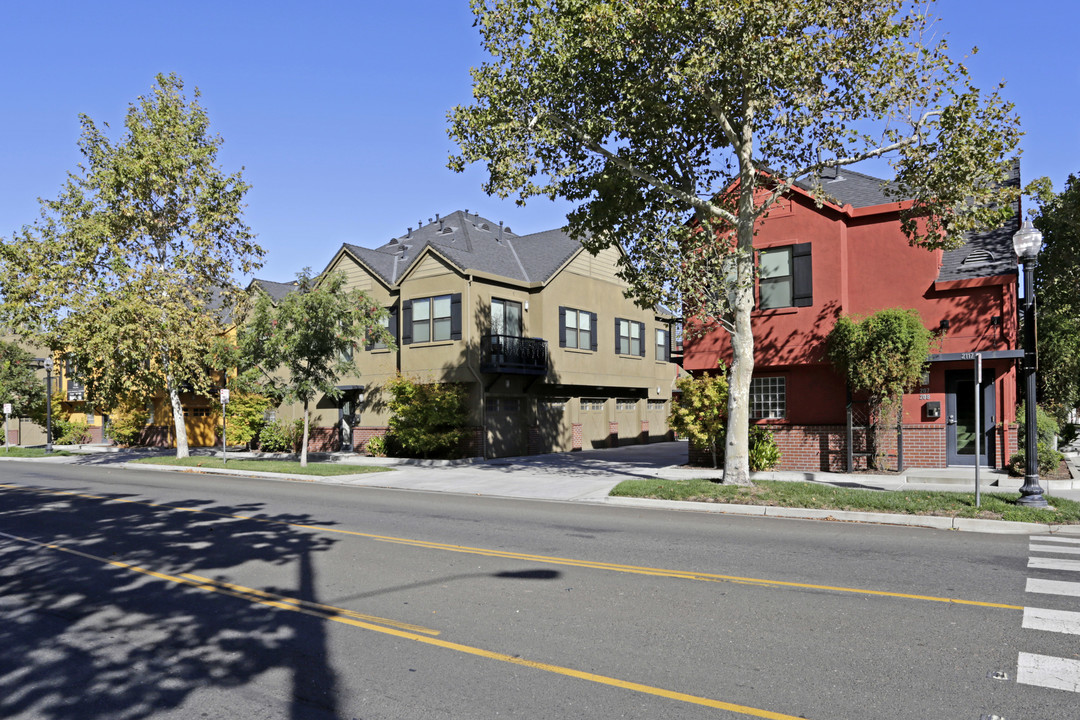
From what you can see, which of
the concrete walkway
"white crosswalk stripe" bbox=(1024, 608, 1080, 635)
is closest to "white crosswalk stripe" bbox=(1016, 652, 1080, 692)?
"white crosswalk stripe" bbox=(1024, 608, 1080, 635)

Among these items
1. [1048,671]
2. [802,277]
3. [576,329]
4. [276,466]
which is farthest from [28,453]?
[1048,671]

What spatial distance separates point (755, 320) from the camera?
73.5 ft

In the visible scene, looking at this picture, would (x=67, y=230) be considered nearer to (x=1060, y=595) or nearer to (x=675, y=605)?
(x=675, y=605)

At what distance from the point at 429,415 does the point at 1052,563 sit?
2044 centimetres

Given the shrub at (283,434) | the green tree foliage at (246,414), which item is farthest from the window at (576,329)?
the green tree foliage at (246,414)

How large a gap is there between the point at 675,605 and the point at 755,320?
16.3 meters

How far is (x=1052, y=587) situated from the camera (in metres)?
7.91

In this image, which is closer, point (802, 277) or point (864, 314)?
point (864, 314)

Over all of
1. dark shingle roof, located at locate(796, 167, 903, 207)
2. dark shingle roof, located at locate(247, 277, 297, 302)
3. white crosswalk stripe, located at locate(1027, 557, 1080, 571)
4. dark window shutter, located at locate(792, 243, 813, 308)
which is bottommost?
white crosswalk stripe, located at locate(1027, 557, 1080, 571)

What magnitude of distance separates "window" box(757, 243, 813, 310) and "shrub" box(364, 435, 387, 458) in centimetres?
1568

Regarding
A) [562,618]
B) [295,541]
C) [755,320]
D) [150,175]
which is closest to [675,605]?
[562,618]

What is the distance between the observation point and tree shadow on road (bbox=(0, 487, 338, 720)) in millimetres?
5148

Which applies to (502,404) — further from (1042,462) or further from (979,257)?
(1042,462)

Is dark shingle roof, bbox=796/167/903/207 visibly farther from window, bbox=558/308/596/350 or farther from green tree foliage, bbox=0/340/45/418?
green tree foliage, bbox=0/340/45/418
